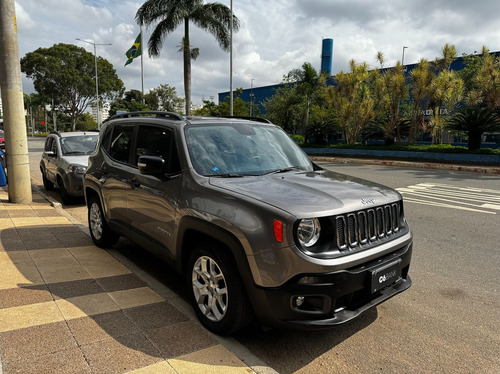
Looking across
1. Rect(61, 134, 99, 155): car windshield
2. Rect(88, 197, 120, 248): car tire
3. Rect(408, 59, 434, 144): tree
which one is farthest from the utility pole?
Rect(408, 59, 434, 144): tree

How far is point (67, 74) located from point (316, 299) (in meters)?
47.4

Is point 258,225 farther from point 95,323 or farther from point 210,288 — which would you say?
point 95,323

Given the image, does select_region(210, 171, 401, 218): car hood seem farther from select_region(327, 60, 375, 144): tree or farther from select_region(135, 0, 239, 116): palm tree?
select_region(327, 60, 375, 144): tree

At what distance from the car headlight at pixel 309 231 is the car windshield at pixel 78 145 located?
812cm

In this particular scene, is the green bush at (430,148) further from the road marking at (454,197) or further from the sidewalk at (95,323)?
the sidewalk at (95,323)

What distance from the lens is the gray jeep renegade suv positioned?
2516mm

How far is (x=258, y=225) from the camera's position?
257cm

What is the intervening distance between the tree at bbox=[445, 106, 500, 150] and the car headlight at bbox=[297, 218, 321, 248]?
1954cm

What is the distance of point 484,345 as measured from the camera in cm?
299

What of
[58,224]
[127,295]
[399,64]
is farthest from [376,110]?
[127,295]

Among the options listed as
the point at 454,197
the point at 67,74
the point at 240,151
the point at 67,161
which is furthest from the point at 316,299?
the point at 67,74

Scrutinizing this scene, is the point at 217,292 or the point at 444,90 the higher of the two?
the point at 444,90

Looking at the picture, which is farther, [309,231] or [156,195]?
[156,195]

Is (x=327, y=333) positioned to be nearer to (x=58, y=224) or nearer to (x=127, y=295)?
(x=127, y=295)
